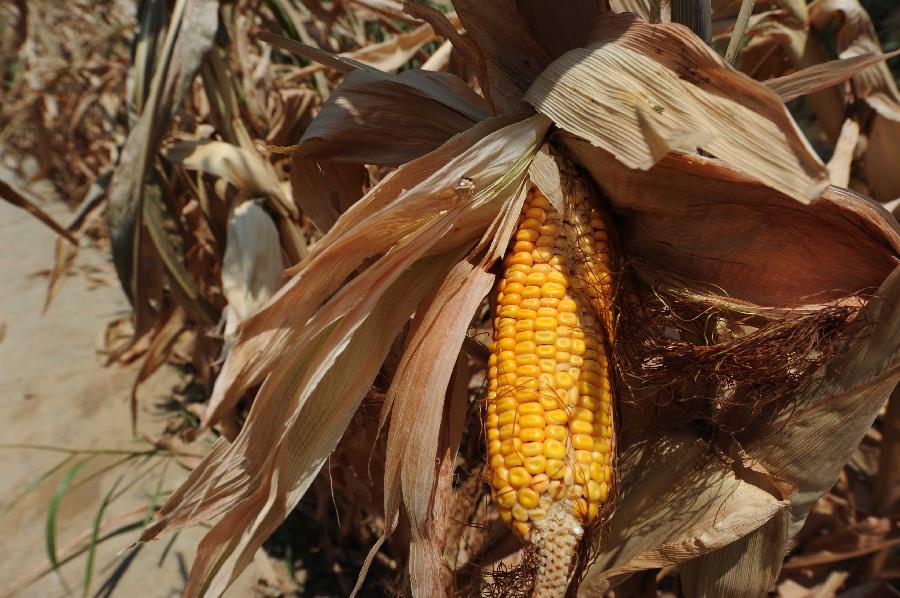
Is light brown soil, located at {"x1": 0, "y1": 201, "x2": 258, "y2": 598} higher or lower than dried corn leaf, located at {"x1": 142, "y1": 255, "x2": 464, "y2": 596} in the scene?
lower

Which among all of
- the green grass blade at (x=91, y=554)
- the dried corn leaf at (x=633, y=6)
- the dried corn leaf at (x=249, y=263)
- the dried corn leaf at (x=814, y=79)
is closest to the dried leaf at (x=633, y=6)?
the dried corn leaf at (x=633, y=6)

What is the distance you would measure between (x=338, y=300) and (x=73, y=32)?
267 inches

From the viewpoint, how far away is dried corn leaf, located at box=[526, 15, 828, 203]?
2.24 feet

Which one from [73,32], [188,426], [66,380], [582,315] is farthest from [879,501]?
[73,32]

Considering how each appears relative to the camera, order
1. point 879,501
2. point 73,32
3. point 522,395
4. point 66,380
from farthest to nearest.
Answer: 1. point 73,32
2. point 66,380
3. point 879,501
4. point 522,395

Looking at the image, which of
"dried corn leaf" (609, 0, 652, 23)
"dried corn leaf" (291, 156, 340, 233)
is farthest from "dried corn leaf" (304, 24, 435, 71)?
"dried corn leaf" (609, 0, 652, 23)

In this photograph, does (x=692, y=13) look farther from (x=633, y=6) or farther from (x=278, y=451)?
(x=278, y=451)

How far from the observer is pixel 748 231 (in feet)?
2.85

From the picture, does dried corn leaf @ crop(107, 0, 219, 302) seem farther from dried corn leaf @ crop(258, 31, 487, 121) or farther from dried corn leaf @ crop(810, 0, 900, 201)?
dried corn leaf @ crop(810, 0, 900, 201)

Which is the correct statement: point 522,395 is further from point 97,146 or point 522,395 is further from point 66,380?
point 97,146

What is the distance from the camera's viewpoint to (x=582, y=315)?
33.7 inches

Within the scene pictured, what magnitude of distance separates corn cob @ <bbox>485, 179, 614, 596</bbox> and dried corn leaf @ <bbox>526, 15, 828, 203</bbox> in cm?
14

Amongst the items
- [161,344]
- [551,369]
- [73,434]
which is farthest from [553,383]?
[73,434]

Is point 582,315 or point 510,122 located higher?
point 510,122
